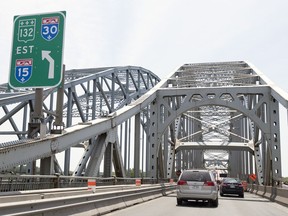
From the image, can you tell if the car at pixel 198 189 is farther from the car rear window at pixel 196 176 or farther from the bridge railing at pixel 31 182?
the bridge railing at pixel 31 182

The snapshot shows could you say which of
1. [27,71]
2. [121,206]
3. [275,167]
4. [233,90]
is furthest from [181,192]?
[233,90]

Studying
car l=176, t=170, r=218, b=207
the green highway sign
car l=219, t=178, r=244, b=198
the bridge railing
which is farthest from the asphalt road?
car l=219, t=178, r=244, b=198

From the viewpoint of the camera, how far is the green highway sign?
12.0 m

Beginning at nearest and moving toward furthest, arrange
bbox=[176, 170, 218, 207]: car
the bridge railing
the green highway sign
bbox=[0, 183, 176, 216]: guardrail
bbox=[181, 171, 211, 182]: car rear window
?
1. bbox=[0, 183, 176, 216]: guardrail
2. the bridge railing
3. the green highway sign
4. bbox=[176, 170, 218, 207]: car
5. bbox=[181, 171, 211, 182]: car rear window

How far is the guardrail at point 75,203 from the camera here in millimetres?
6909

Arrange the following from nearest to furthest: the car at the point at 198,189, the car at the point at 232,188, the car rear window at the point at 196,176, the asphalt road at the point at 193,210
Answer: the asphalt road at the point at 193,210, the car at the point at 198,189, the car rear window at the point at 196,176, the car at the point at 232,188

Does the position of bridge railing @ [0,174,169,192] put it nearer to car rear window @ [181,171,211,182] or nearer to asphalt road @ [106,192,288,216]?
asphalt road @ [106,192,288,216]

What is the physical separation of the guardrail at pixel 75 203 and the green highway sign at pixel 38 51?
11.4 ft

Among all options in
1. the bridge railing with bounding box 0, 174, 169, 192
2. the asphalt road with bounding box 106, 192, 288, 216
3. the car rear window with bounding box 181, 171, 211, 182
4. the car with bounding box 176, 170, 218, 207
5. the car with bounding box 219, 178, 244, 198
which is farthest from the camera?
the car with bounding box 219, 178, 244, 198

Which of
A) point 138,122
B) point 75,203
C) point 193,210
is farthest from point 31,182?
point 138,122

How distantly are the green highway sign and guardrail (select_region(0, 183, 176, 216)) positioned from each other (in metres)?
3.47

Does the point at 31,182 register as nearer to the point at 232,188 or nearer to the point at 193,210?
the point at 193,210

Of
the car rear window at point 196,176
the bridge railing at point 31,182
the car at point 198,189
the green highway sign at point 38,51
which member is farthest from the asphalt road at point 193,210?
the green highway sign at point 38,51

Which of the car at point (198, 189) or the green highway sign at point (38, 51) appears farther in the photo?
the car at point (198, 189)
